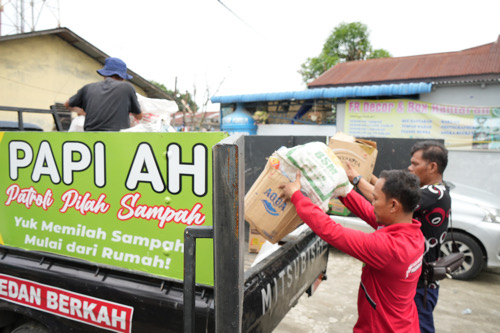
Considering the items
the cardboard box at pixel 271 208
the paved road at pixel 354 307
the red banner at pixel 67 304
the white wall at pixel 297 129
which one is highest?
the white wall at pixel 297 129

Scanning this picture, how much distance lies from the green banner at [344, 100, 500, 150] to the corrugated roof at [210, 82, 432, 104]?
276 millimetres

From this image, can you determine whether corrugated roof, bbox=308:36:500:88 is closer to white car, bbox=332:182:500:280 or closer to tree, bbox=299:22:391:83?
white car, bbox=332:182:500:280

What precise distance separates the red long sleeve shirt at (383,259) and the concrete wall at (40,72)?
11542 millimetres

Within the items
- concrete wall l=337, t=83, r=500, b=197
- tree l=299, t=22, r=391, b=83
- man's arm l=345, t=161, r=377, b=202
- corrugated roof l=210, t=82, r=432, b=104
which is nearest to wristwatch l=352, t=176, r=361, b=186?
man's arm l=345, t=161, r=377, b=202

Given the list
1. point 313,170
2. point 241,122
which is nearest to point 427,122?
point 241,122

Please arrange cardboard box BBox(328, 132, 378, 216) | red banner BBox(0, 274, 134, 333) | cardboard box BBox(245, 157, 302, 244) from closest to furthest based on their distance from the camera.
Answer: red banner BBox(0, 274, 134, 333) → cardboard box BBox(245, 157, 302, 244) → cardboard box BBox(328, 132, 378, 216)

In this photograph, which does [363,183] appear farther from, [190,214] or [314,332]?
[314,332]

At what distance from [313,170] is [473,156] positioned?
8.39 m

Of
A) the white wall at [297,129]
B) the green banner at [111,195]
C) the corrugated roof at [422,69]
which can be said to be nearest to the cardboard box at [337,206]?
the green banner at [111,195]

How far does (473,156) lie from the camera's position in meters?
8.33

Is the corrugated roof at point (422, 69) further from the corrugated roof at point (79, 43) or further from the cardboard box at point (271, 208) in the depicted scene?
the cardboard box at point (271, 208)

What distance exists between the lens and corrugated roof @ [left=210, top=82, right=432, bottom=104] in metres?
9.14

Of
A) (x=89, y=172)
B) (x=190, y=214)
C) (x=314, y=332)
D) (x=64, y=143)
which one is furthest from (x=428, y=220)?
(x=64, y=143)

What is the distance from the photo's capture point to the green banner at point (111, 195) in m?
1.57
